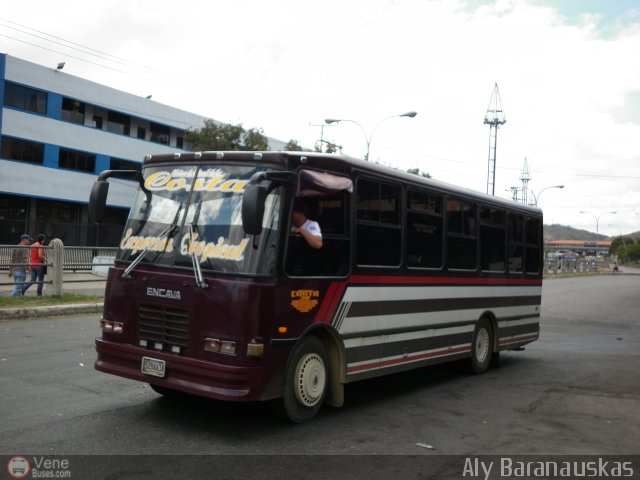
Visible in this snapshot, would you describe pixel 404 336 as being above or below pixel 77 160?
below

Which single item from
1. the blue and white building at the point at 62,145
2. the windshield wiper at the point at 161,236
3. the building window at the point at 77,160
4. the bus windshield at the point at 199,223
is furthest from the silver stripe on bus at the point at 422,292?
the building window at the point at 77,160

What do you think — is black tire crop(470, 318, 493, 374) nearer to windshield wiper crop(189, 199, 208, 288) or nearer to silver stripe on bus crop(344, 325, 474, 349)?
silver stripe on bus crop(344, 325, 474, 349)

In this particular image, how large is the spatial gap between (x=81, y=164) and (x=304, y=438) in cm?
4065

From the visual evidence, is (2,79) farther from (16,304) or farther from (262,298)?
(262,298)

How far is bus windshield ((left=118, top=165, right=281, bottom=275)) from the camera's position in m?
5.91

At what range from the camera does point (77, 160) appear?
139 feet

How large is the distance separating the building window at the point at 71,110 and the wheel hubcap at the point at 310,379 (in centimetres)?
3945

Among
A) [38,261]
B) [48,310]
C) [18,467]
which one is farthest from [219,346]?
[38,261]

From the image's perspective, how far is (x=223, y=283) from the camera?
5812 millimetres

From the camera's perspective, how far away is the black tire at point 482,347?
9.93 m

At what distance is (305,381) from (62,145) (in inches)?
1543

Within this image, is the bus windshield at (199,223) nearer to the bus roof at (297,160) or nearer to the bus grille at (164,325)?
the bus roof at (297,160)

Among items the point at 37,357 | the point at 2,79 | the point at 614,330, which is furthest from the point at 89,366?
the point at 2,79

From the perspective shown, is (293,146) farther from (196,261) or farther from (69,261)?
(196,261)
